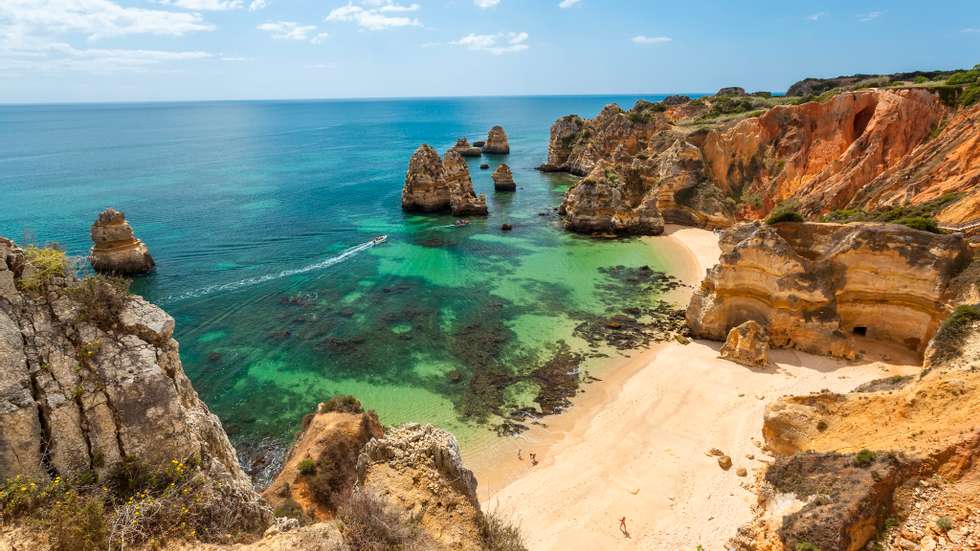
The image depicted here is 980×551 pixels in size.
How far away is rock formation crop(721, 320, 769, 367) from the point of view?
26.3m

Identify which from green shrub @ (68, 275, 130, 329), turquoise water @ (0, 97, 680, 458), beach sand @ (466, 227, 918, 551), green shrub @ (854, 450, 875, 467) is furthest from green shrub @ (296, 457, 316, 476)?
green shrub @ (854, 450, 875, 467)

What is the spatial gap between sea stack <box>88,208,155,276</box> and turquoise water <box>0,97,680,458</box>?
6.36 ft

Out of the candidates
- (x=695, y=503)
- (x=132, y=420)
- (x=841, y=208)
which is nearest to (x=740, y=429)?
(x=695, y=503)

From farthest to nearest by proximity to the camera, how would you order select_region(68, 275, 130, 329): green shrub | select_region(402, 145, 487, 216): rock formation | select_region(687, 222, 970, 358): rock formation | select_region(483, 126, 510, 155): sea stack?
select_region(483, 126, 510, 155): sea stack < select_region(402, 145, 487, 216): rock formation < select_region(687, 222, 970, 358): rock formation < select_region(68, 275, 130, 329): green shrub

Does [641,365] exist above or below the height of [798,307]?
below

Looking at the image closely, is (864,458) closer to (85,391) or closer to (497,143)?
(85,391)

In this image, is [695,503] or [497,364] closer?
[695,503]

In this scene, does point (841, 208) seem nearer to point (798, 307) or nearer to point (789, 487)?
point (798, 307)

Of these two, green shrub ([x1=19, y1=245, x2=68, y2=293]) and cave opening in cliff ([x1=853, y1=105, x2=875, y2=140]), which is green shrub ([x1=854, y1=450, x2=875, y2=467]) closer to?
green shrub ([x1=19, y1=245, x2=68, y2=293])

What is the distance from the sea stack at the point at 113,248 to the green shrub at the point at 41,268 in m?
38.9

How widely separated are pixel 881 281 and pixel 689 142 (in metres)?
36.9

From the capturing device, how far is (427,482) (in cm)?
1252

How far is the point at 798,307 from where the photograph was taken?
87.8 feet

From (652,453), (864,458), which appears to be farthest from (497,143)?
(864,458)
